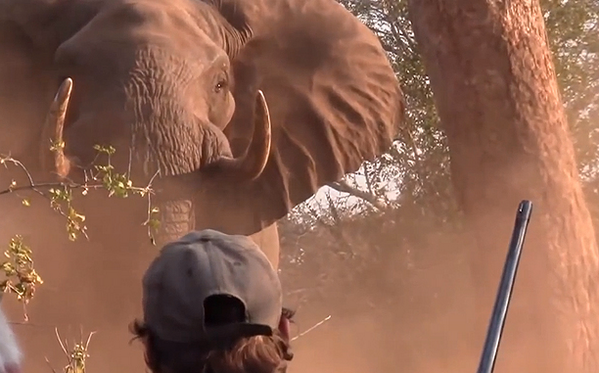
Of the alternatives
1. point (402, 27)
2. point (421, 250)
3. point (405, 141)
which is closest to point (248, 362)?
point (421, 250)

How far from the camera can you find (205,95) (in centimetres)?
410

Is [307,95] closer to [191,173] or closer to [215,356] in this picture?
[191,173]

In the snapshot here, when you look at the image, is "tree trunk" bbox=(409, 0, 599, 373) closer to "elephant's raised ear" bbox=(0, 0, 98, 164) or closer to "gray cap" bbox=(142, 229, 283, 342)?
"elephant's raised ear" bbox=(0, 0, 98, 164)

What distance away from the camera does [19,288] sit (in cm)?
281

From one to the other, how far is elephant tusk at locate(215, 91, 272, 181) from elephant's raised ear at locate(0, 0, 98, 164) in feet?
2.01

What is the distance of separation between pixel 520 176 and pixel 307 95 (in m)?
1.17

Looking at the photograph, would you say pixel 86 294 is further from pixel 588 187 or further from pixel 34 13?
pixel 588 187

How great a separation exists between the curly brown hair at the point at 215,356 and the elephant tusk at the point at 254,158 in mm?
2543

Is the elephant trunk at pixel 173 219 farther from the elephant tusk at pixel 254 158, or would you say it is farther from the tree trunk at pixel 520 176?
the tree trunk at pixel 520 176

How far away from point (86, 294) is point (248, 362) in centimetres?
260

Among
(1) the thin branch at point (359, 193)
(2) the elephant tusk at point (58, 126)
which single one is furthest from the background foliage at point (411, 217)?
(2) the elephant tusk at point (58, 126)

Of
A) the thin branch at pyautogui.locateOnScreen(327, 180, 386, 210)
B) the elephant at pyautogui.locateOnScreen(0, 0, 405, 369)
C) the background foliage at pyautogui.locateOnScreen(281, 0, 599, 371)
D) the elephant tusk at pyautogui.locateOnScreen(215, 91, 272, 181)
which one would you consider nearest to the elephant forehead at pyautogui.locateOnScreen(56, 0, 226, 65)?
the elephant at pyautogui.locateOnScreen(0, 0, 405, 369)

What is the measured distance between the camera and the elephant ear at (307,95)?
4492 mm

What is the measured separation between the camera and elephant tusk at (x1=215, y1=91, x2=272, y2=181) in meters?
3.99
